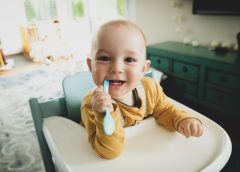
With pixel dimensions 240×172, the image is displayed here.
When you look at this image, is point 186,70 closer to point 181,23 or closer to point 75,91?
point 181,23

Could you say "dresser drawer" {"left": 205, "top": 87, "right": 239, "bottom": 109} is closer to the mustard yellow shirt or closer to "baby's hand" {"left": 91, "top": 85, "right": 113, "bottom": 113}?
the mustard yellow shirt

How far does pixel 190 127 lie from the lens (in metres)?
0.58

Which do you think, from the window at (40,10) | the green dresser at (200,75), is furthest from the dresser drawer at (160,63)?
the window at (40,10)

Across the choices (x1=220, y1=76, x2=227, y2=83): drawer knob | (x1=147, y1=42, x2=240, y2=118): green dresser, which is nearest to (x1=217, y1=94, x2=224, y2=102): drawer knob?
(x1=147, y1=42, x2=240, y2=118): green dresser

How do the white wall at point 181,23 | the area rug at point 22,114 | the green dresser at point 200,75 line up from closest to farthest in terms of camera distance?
the area rug at point 22,114, the green dresser at point 200,75, the white wall at point 181,23

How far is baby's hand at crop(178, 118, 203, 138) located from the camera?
0.57 metres

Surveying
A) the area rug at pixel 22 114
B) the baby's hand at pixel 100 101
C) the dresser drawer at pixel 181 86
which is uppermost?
the baby's hand at pixel 100 101

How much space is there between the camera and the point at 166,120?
0.66 metres

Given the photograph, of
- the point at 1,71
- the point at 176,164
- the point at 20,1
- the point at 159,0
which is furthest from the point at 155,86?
the point at 20,1

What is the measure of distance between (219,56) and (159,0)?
1018mm

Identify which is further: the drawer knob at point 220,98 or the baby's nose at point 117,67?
the drawer knob at point 220,98

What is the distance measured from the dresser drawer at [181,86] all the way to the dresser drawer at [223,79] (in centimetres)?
17

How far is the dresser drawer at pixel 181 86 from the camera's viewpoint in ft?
5.80

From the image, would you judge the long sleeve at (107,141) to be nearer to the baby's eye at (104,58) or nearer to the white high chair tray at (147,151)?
the white high chair tray at (147,151)
